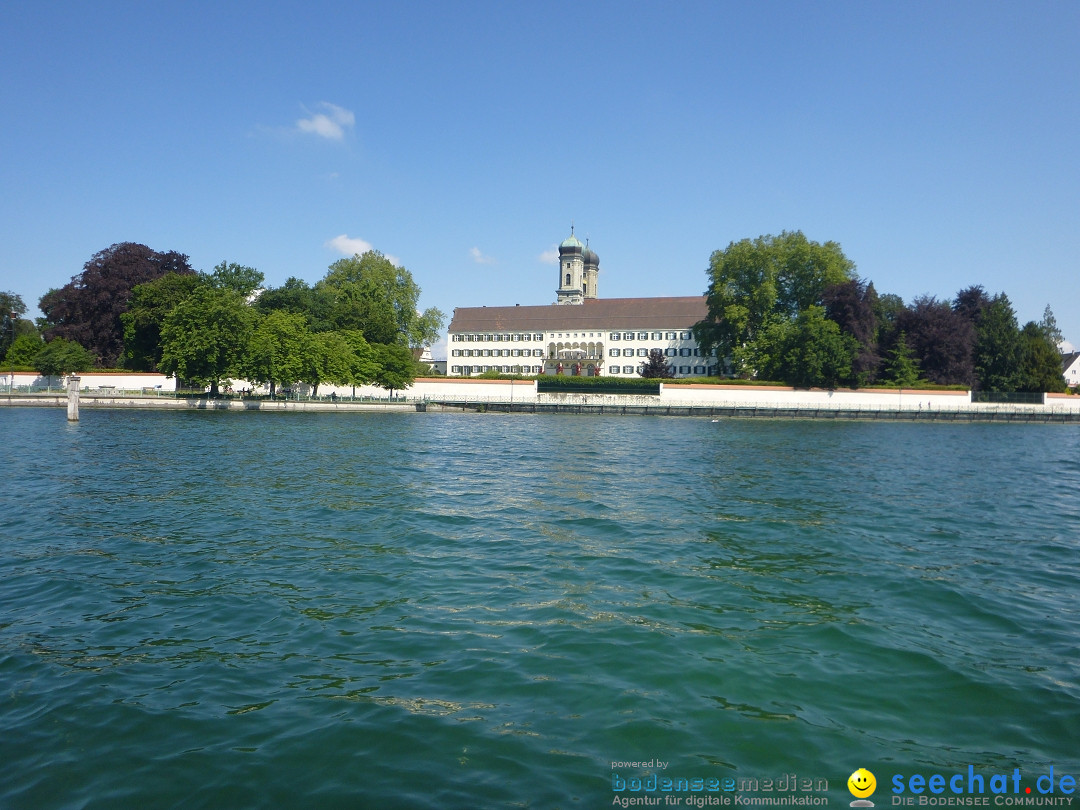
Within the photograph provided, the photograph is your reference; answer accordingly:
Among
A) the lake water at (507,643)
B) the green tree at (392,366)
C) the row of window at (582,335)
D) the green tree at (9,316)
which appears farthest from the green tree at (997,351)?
the green tree at (9,316)

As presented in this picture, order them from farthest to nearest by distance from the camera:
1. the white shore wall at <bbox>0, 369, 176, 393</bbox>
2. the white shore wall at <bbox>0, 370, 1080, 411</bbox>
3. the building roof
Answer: the building roof
the white shore wall at <bbox>0, 370, 1080, 411</bbox>
the white shore wall at <bbox>0, 369, 176, 393</bbox>

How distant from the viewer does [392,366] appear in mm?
61250

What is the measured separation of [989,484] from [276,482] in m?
20.0

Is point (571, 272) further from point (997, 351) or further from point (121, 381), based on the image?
point (121, 381)

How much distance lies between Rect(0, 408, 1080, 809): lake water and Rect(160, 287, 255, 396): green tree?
3370cm

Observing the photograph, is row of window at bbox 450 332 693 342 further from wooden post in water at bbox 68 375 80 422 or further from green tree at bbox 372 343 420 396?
wooden post in water at bbox 68 375 80 422

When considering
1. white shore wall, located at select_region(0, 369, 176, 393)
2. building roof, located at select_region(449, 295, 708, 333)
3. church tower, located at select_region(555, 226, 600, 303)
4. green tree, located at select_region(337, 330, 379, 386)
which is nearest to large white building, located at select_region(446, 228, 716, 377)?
building roof, located at select_region(449, 295, 708, 333)

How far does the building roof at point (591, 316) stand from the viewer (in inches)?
4117

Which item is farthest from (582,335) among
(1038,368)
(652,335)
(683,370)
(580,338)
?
(1038,368)

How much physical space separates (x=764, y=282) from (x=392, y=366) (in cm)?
3540

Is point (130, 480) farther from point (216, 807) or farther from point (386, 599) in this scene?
point (216, 807)

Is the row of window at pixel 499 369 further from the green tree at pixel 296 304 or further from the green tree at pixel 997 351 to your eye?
the green tree at pixel 997 351

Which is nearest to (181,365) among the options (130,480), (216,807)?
(130,480)

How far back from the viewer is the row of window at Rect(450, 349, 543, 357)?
360ft
